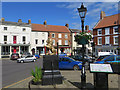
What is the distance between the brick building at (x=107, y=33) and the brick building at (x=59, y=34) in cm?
1219

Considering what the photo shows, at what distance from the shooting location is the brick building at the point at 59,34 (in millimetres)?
41588

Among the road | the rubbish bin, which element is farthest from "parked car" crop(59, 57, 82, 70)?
the rubbish bin

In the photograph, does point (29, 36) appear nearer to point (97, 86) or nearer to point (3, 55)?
point (3, 55)

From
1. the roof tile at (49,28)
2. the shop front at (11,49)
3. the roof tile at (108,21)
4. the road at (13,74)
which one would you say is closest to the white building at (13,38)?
the shop front at (11,49)

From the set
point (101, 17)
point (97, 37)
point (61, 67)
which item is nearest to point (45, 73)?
point (61, 67)

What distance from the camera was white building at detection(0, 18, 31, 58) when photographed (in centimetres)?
3397

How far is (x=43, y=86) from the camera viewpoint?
6605mm

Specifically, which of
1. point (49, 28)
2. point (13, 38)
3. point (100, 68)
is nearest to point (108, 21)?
point (49, 28)

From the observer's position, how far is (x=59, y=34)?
1699 inches

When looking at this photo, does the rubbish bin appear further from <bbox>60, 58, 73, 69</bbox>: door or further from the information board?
<bbox>60, 58, 73, 69</bbox>: door

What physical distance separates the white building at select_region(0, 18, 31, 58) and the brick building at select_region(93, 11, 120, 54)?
20.7m

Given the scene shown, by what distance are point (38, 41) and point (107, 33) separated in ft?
68.1

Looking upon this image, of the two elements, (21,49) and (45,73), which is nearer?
(45,73)

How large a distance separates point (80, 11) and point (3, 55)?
3224cm
